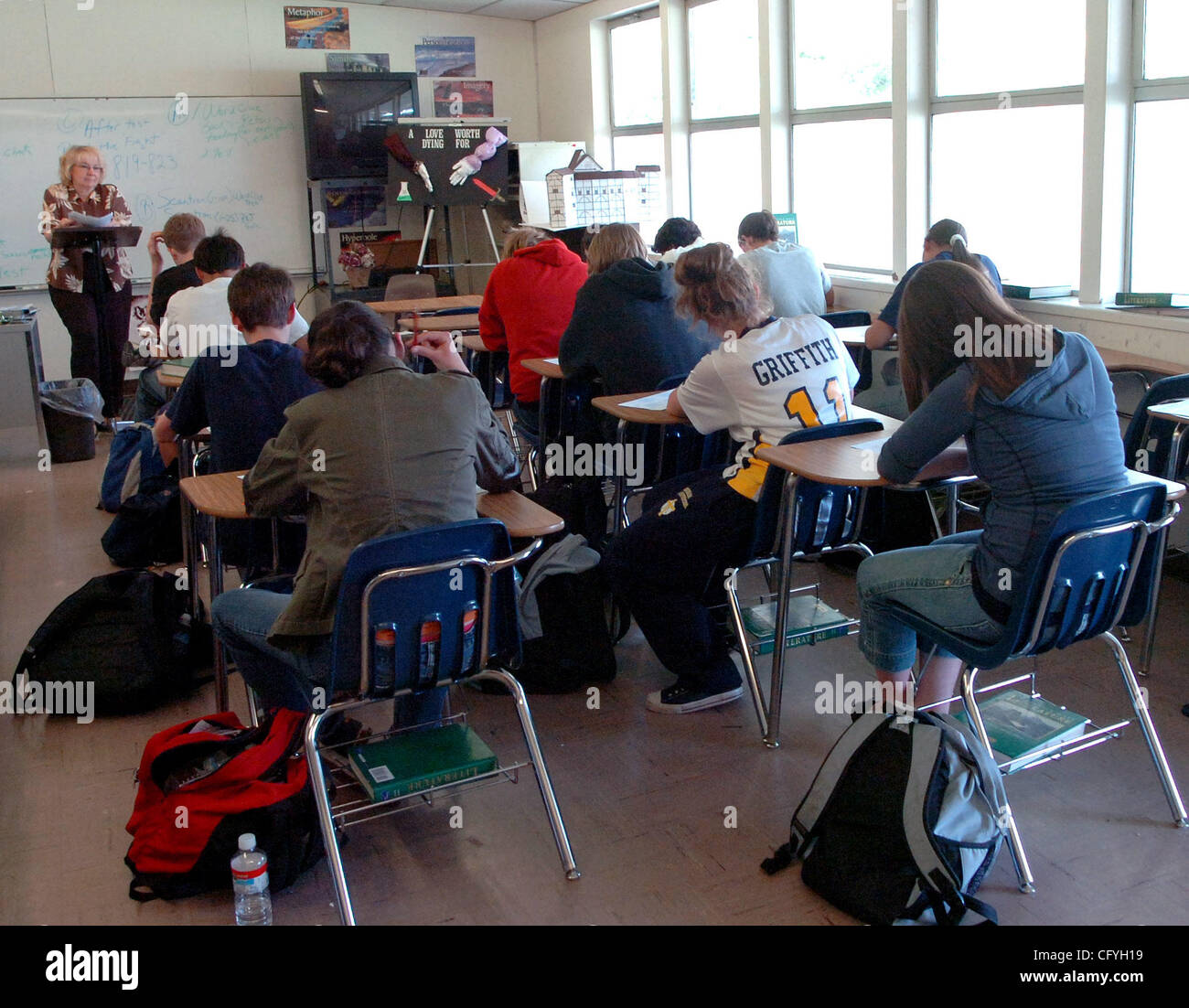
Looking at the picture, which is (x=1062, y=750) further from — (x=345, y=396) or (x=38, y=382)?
(x=38, y=382)

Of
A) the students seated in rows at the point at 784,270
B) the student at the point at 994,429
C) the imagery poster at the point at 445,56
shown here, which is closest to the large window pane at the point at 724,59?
the students seated in rows at the point at 784,270

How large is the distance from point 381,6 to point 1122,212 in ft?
17.9

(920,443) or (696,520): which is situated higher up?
(920,443)

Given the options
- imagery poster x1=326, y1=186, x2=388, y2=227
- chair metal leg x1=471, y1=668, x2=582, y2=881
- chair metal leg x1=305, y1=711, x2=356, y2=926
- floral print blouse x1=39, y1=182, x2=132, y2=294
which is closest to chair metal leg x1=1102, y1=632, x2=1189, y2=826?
chair metal leg x1=471, y1=668, x2=582, y2=881

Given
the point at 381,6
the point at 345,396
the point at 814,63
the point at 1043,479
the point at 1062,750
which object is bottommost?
the point at 1062,750

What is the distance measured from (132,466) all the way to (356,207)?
441 centimetres

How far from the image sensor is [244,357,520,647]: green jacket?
225cm

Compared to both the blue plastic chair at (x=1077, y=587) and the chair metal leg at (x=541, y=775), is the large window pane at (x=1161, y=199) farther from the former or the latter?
the chair metal leg at (x=541, y=775)

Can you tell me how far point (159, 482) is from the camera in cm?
437

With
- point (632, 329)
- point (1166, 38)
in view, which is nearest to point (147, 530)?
point (632, 329)

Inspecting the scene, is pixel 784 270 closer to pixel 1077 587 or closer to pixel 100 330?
pixel 1077 587

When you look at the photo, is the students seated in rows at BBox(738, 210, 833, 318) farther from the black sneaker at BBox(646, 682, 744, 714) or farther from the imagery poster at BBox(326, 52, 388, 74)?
the imagery poster at BBox(326, 52, 388, 74)

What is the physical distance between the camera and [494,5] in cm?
810

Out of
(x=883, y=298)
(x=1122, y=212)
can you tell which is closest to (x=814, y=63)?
(x=883, y=298)
